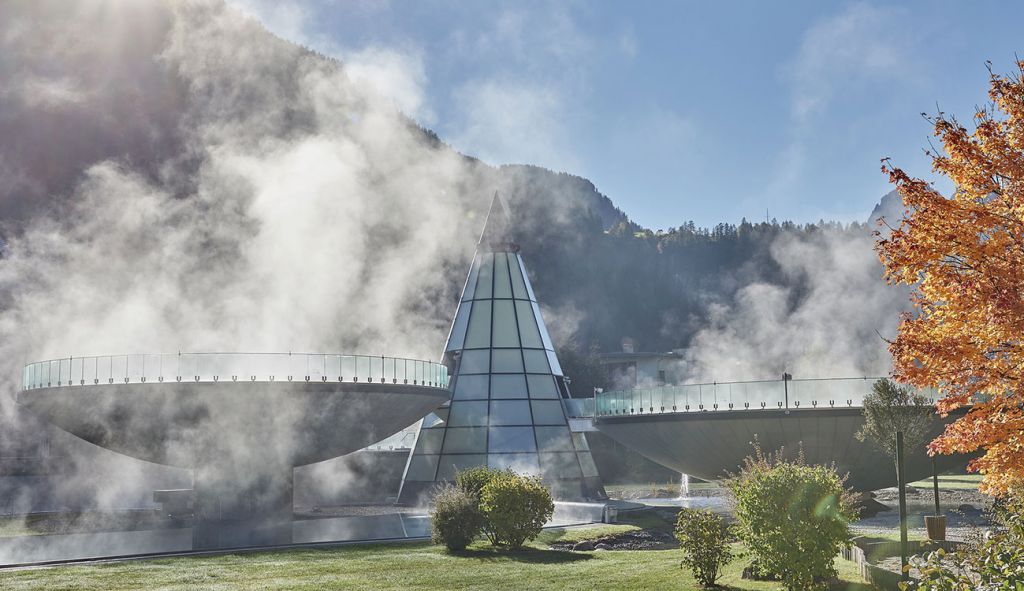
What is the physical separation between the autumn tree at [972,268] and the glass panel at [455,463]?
71.6 feet

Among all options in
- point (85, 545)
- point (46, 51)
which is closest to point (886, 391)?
point (85, 545)

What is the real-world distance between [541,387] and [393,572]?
18.8 meters

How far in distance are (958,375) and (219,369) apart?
59.6 feet

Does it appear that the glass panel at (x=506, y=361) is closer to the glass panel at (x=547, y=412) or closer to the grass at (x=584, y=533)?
the glass panel at (x=547, y=412)

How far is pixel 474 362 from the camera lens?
33.4 m

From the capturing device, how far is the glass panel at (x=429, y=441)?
32031 millimetres

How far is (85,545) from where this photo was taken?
19.2 metres

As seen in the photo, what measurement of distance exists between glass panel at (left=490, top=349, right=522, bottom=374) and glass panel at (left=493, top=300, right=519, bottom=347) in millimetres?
297

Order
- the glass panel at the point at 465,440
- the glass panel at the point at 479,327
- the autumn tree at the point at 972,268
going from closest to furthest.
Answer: the autumn tree at the point at 972,268 → the glass panel at the point at 465,440 → the glass panel at the point at 479,327

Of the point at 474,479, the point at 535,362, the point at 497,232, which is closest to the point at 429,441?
the point at 535,362

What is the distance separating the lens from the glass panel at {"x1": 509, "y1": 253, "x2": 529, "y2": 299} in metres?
34.8

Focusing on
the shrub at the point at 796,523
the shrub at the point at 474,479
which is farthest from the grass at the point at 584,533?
the shrub at the point at 796,523

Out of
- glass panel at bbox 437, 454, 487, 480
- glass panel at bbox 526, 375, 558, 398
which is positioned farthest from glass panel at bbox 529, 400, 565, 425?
glass panel at bbox 437, 454, 487, 480

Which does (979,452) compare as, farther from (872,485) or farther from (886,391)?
(886,391)
